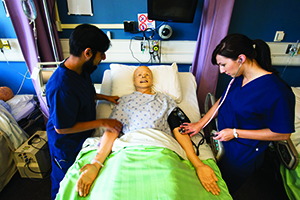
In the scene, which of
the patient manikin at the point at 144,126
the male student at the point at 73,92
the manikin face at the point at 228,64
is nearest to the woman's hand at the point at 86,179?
the patient manikin at the point at 144,126

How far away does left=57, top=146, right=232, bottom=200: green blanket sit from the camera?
2.42 ft

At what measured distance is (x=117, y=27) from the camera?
1.91 meters

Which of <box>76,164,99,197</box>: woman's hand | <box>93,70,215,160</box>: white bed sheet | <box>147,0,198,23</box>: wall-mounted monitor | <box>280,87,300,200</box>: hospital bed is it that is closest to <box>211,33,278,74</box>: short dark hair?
<box>93,70,215,160</box>: white bed sheet

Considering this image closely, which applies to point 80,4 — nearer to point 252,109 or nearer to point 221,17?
point 221,17

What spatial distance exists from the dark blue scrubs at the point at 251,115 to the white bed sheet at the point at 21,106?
2063 millimetres

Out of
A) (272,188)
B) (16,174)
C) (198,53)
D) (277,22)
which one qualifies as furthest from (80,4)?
(272,188)

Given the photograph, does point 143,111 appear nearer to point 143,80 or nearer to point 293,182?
point 143,80

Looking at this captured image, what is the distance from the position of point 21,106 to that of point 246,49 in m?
2.30

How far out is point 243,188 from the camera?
4.97 ft

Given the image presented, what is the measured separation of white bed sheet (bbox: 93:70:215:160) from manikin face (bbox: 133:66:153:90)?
341 millimetres

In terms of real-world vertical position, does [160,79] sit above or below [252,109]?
below

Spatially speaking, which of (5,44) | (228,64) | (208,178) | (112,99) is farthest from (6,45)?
(208,178)

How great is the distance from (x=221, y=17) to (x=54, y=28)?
196 centimetres

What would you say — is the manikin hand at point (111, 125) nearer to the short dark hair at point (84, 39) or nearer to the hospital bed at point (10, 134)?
the short dark hair at point (84, 39)
